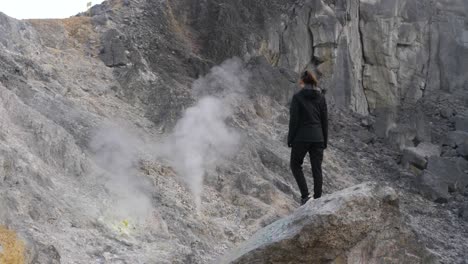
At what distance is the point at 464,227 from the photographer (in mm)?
14875

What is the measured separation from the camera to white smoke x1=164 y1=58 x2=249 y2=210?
11.3 metres

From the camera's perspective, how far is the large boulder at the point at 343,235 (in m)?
6.09

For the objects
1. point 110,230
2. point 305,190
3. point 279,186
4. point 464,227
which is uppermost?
point 305,190

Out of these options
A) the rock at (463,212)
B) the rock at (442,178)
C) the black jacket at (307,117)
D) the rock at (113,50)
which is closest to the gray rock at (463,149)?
the rock at (442,178)

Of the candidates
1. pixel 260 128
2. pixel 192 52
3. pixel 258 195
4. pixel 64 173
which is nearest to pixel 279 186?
pixel 258 195

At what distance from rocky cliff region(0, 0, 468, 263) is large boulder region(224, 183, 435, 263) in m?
0.08

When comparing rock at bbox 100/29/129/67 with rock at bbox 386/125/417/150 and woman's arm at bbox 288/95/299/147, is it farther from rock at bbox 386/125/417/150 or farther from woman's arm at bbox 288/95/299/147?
rock at bbox 386/125/417/150

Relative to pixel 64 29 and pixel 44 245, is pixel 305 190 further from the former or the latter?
pixel 64 29

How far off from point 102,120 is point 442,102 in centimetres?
1706

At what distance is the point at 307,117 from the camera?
700 cm

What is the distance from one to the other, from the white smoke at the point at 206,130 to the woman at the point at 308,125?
133 inches

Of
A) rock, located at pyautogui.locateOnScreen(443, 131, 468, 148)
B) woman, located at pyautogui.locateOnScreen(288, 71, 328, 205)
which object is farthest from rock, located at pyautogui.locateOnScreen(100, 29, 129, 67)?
rock, located at pyautogui.locateOnScreen(443, 131, 468, 148)

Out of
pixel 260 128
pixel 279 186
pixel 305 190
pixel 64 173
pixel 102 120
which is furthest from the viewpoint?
pixel 260 128

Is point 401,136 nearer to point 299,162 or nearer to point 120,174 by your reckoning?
point 120,174
